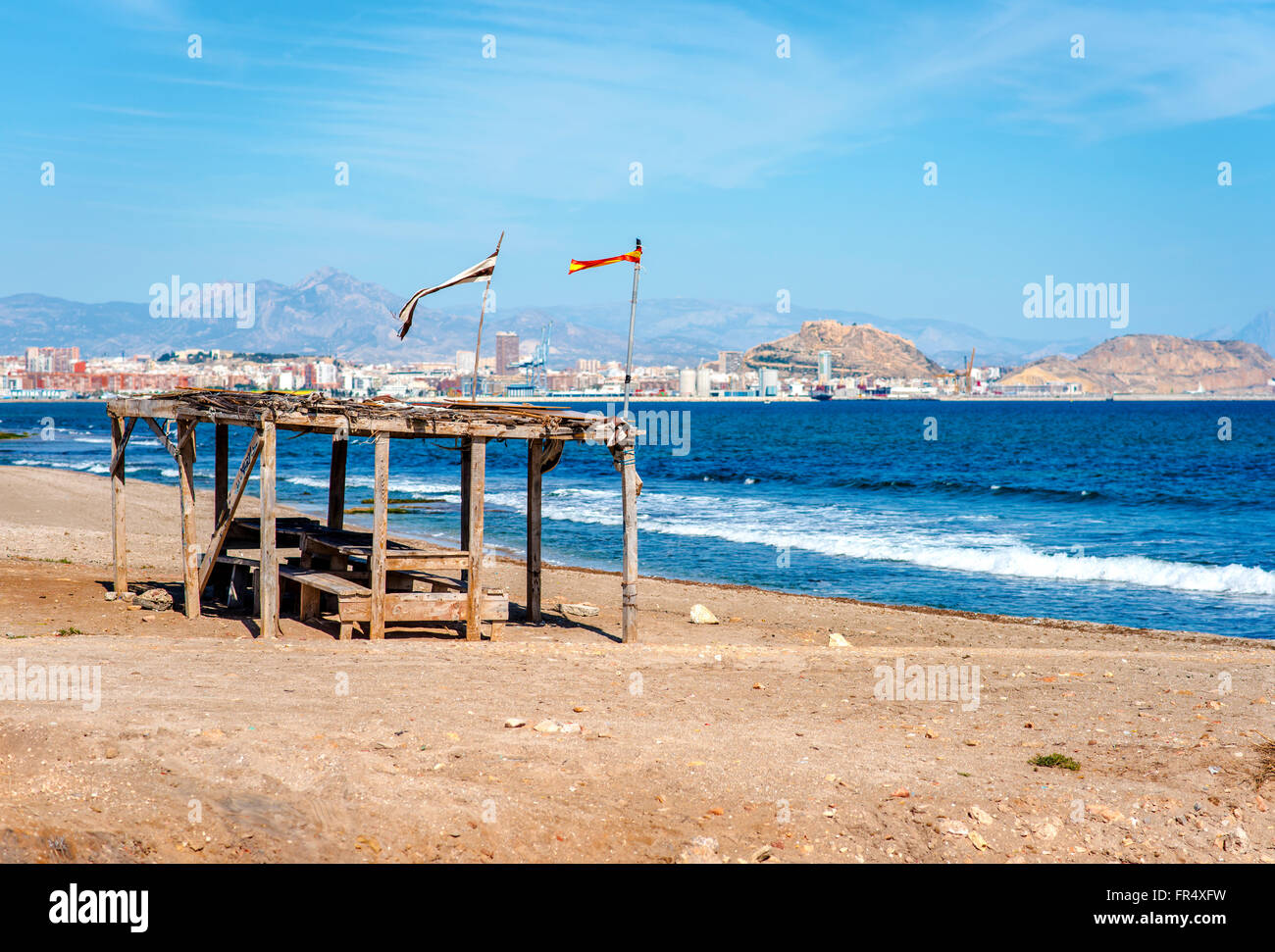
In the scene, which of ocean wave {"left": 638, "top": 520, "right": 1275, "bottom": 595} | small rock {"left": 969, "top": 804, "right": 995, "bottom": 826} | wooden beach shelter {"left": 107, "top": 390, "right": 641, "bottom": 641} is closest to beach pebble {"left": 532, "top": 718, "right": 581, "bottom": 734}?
small rock {"left": 969, "top": 804, "right": 995, "bottom": 826}

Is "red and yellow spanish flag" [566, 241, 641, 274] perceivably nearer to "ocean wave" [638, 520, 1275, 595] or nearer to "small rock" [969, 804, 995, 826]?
Answer: "small rock" [969, 804, 995, 826]

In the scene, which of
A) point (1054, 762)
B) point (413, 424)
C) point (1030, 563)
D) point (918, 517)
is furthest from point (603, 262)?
point (918, 517)

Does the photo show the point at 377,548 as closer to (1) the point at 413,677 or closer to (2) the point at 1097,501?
(1) the point at 413,677

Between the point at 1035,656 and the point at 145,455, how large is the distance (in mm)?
62071

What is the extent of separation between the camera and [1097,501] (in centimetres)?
4203

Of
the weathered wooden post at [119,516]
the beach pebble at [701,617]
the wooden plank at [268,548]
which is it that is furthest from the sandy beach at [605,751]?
the beach pebble at [701,617]

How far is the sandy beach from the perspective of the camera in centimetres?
693

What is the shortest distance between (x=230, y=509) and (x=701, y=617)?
7450 mm

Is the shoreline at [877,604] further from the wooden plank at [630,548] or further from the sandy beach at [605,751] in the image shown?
the wooden plank at [630,548]

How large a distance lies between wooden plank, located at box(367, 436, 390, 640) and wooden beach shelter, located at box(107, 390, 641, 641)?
14 millimetres

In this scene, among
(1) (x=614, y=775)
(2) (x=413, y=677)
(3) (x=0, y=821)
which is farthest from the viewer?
(2) (x=413, y=677)

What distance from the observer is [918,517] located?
3606cm

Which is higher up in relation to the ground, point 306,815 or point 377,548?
point 377,548
